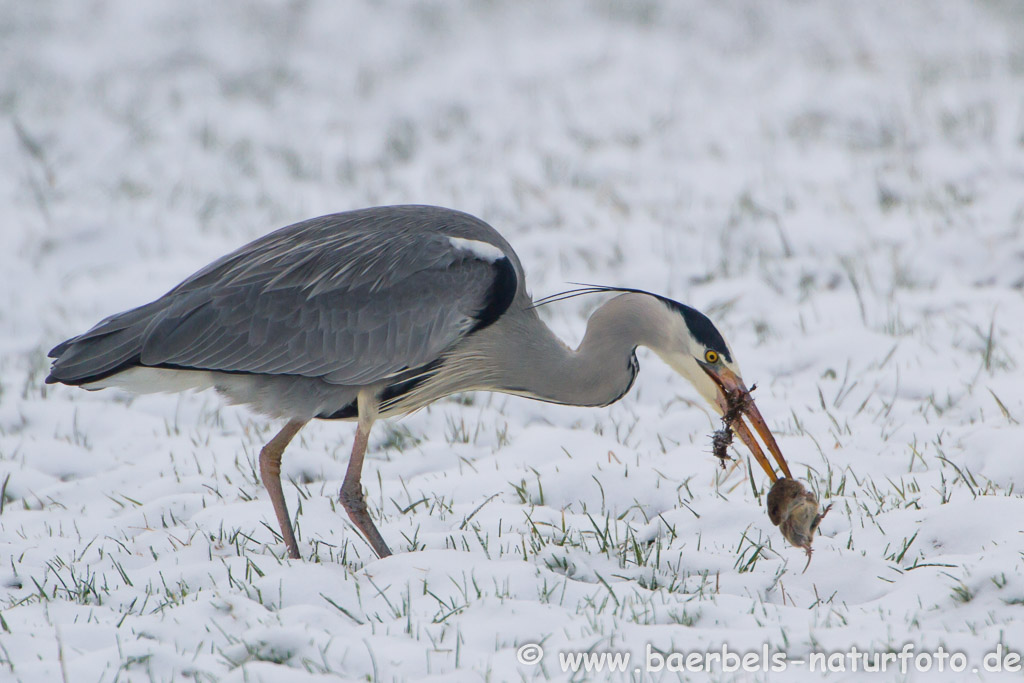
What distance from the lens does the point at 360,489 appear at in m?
3.81

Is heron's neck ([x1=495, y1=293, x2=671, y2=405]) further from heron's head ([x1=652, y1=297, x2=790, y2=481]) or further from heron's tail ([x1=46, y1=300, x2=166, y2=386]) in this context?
heron's tail ([x1=46, y1=300, x2=166, y2=386])

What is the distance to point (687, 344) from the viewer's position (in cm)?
408

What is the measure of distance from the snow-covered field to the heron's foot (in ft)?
0.26

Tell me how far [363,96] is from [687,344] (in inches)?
353

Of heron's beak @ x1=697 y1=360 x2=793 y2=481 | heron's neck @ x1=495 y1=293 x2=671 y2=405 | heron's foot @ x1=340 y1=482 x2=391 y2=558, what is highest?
heron's neck @ x1=495 y1=293 x2=671 y2=405

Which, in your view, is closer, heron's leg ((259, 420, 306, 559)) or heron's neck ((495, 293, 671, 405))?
heron's leg ((259, 420, 306, 559))

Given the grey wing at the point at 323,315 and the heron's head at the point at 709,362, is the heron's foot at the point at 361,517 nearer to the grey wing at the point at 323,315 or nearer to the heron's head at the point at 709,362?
the grey wing at the point at 323,315

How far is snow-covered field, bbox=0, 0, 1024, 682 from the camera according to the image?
115 inches

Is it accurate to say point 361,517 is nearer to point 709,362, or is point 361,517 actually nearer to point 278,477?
point 278,477

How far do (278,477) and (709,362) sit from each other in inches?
59.8

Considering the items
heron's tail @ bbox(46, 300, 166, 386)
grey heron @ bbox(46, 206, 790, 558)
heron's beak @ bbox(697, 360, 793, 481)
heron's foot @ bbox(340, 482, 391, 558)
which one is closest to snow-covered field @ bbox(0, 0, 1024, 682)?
heron's foot @ bbox(340, 482, 391, 558)

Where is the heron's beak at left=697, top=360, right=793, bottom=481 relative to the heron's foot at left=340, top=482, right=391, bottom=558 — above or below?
above

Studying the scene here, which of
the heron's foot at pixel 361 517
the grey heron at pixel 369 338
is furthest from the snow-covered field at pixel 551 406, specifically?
the grey heron at pixel 369 338

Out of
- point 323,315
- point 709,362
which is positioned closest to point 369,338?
point 323,315
